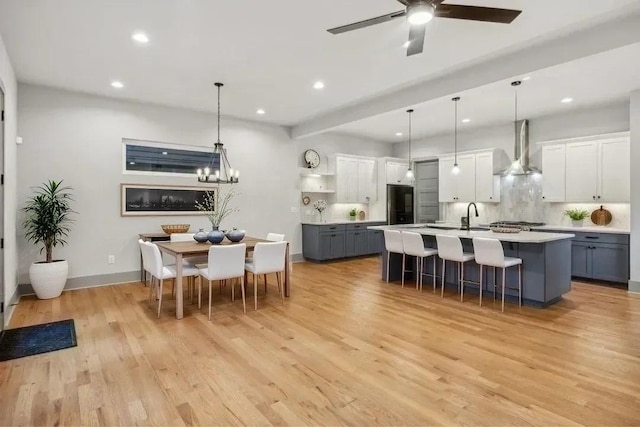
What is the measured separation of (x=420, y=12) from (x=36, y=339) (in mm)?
4348

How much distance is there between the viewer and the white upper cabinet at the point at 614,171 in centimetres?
555

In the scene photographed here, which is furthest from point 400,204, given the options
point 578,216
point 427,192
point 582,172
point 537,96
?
point 537,96

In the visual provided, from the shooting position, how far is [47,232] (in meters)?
4.77

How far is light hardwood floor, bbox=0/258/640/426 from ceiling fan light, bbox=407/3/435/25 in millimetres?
2611

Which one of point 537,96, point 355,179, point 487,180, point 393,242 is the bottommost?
point 393,242

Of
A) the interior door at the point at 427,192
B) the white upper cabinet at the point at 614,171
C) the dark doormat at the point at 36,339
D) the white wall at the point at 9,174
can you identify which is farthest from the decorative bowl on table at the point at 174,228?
the white upper cabinet at the point at 614,171

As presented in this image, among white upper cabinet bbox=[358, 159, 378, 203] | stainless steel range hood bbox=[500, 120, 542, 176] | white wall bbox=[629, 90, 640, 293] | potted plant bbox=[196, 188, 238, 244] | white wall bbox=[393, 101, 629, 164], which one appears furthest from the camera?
white upper cabinet bbox=[358, 159, 378, 203]

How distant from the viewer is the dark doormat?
307cm

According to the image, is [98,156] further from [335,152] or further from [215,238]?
[335,152]

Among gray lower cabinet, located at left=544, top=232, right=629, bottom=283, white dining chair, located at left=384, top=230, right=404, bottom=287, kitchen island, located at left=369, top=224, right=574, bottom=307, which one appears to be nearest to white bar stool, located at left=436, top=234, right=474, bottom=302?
kitchen island, located at left=369, top=224, right=574, bottom=307

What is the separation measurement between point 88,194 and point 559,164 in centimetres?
784

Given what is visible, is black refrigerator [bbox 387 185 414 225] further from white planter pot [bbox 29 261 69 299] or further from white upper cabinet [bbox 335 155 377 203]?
white planter pot [bbox 29 261 69 299]

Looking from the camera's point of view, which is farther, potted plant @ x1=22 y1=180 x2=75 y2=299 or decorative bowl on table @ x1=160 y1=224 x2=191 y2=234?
decorative bowl on table @ x1=160 y1=224 x2=191 y2=234

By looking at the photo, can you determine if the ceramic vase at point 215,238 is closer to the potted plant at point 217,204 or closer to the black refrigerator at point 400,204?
the potted plant at point 217,204
